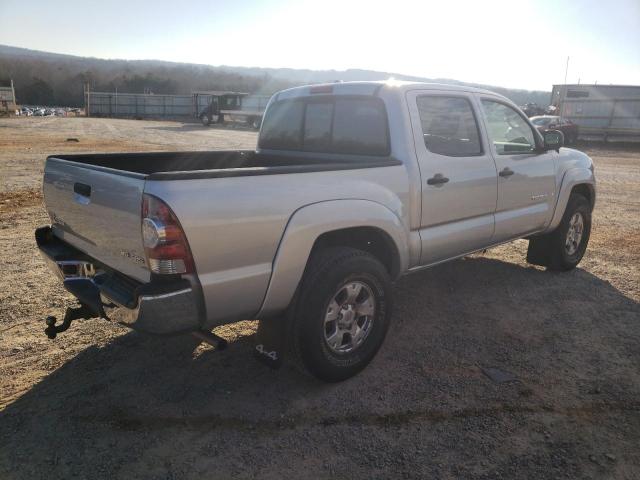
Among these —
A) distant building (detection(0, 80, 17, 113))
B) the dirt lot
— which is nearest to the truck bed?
the dirt lot

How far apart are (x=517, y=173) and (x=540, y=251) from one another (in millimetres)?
1449

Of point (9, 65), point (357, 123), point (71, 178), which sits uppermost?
point (9, 65)

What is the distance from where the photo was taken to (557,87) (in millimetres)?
Answer: 31062

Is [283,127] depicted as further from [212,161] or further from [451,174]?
[451,174]

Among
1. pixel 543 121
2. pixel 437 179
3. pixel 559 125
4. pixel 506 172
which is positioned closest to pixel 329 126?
pixel 437 179

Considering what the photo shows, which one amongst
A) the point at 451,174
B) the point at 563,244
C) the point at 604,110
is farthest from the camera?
the point at 604,110

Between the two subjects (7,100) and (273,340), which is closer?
(273,340)

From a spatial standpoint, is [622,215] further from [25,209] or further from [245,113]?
[245,113]

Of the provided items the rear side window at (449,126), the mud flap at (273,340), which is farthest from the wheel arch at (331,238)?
the rear side window at (449,126)

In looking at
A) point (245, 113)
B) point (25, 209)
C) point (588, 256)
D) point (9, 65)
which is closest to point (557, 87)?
point (245, 113)

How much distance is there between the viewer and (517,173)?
465 centimetres

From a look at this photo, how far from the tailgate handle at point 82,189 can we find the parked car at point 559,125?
78.9 ft

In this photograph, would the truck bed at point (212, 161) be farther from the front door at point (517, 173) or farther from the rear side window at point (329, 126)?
the front door at point (517, 173)

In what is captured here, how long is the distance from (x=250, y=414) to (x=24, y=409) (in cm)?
134
